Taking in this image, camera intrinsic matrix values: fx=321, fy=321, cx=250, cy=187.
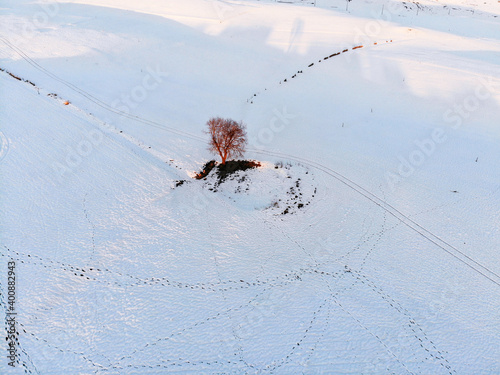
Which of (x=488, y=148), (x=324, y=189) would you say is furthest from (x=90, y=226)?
(x=488, y=148)

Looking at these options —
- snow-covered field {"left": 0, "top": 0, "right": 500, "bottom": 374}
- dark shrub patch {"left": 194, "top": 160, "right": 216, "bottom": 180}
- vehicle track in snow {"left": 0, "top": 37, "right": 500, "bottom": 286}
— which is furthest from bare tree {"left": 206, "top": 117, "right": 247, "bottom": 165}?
vehicle track in snow {"left": 0, "top": 37, "right": 500, "bottom": 286}

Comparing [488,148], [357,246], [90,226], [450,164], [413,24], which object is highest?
[413,24]

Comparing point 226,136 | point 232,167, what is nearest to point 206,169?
point 232,167

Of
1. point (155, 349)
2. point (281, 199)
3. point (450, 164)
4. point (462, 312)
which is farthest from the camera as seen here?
point (450, 164)

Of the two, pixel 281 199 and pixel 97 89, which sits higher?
pixel 97 89

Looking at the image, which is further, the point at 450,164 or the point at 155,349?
the point at 450,164

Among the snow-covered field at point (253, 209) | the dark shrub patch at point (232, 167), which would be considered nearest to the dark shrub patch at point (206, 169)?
the snow-covered field at point (253, 209)

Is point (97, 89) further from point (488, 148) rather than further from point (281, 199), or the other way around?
point (488, 148)

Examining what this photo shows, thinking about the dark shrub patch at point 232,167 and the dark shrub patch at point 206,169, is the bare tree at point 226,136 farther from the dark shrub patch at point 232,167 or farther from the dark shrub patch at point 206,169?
the dark shrub patch at point 206,169
